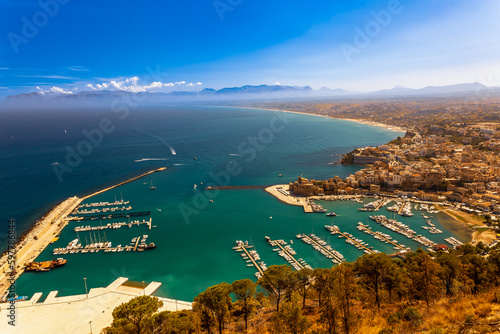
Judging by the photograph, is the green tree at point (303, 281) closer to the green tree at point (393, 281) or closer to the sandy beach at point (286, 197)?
the green tree at point (393, 281)

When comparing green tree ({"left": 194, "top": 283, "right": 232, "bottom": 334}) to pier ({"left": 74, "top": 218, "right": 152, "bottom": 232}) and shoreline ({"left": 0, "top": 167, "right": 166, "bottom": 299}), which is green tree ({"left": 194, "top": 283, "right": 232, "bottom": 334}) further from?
pier ({"left": 74, "top": 218, "right": 152, "bottom": 232})

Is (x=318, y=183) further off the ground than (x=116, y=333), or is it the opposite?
(x=116, y=333)

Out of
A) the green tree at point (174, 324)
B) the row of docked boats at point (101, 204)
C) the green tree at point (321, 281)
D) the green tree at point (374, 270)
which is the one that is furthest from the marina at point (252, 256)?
the row of docked boats at point (101, 204)

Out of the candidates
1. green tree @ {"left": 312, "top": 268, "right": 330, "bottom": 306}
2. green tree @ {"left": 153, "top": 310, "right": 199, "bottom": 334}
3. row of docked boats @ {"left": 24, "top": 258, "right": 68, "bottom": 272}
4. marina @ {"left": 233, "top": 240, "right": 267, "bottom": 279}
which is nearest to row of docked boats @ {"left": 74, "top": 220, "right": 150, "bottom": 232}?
row of docked boats @ {"left": 24, "top": 258, "right": 68, "bottom": 272}

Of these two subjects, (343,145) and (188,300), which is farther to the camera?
(343,145)

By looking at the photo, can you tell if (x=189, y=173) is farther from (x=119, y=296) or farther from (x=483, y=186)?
(x=483, y=186)

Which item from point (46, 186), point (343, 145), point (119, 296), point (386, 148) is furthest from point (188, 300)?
point (343, 145)

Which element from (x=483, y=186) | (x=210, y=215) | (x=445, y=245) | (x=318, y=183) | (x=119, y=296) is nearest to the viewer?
(x=119, y=296)
